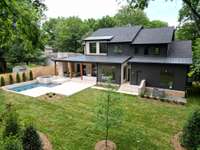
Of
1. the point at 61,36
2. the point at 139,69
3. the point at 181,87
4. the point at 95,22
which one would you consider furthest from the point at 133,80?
the point at 95,22

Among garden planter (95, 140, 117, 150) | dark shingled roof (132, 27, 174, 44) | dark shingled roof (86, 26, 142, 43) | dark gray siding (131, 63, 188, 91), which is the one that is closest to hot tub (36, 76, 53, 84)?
dark shingled roof (86, 26, 142, 43)

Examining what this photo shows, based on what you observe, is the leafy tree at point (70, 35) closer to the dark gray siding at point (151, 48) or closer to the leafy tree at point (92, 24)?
the leafy tree at point (92, 24)

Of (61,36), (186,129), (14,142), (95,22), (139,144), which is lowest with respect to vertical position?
(139,144)

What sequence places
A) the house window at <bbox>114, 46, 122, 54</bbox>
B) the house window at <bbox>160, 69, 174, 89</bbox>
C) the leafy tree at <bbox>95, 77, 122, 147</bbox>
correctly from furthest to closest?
the house window at <bbox>114, 46, 122, 54</bbox>, the house window at <bbox>160, 69, 174, 89</bbox>, the leafy tree at <bbox>95, 77, 122, 147</bbox>

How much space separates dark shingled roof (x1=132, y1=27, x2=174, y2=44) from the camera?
18206 millimetres

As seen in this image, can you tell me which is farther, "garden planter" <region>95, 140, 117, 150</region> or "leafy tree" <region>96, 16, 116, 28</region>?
"leafy tree" <region>96, 16, 116, 28</region>

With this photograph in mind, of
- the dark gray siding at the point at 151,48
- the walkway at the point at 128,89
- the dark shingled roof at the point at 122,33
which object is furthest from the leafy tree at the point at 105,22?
the walkway at the point at 128,89

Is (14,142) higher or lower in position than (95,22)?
lower

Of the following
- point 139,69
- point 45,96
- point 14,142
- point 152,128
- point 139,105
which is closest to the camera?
point 14,142

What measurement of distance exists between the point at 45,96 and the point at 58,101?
195cm

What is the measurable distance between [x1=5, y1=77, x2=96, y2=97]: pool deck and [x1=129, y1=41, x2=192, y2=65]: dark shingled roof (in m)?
5.98

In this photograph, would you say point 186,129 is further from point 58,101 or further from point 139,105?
point 58,101

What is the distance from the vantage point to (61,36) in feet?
111

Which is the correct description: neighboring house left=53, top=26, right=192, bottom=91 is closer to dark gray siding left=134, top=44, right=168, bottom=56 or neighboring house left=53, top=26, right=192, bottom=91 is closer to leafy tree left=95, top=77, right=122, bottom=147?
dark gray siding left=134, top=44, right=168, bottom=56
